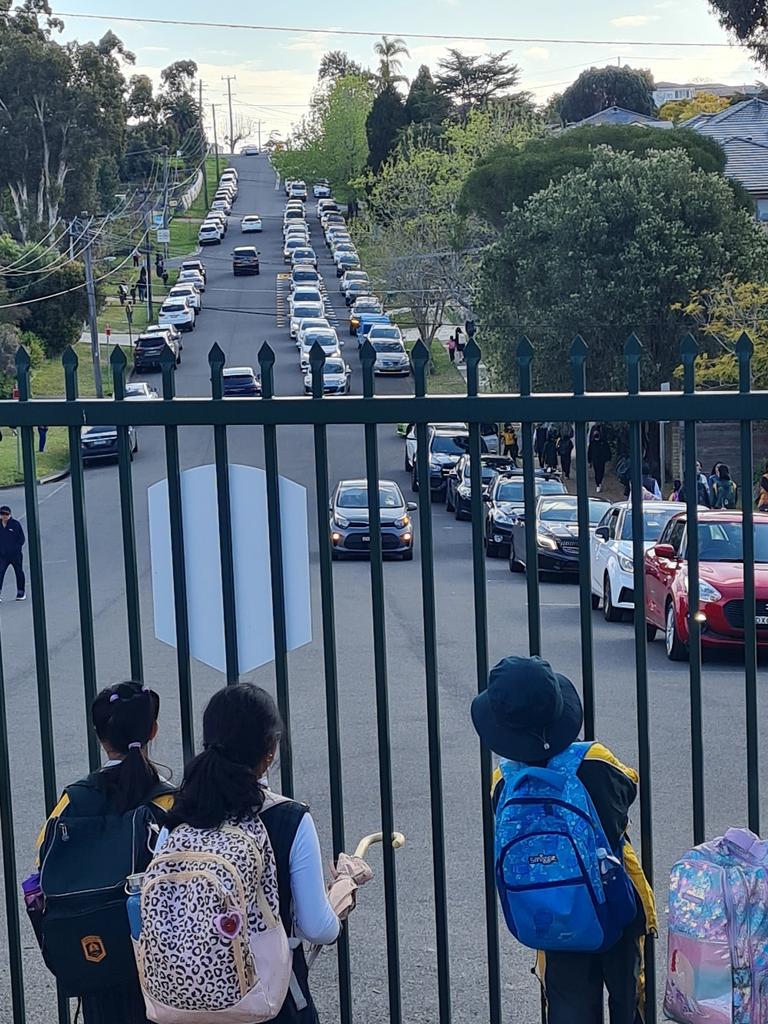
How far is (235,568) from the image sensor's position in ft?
12.8

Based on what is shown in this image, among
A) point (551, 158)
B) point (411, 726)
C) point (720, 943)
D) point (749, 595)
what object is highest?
point (551, 158)

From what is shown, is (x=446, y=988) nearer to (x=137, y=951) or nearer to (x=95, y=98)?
(x=137, y=951)

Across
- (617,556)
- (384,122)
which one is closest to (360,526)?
(617,556)

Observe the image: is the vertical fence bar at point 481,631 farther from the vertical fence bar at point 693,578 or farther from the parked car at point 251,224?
the parked car at point 251,224

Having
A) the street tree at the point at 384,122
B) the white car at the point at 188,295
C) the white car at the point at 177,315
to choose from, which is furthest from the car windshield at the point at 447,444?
the street tree at the point at 384,122

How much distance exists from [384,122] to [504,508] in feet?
206

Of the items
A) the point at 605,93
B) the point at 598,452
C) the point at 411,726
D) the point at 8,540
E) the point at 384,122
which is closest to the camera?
the point at 411,726

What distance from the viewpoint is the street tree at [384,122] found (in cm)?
8150

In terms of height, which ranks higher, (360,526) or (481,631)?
(481,631)

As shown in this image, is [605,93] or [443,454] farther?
[605,93]

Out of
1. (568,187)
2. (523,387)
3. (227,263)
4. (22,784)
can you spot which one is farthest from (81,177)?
(523,387)

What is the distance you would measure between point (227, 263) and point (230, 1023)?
81341 mm

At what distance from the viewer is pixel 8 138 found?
61406 mm

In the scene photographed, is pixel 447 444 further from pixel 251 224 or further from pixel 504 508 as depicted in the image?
pixel 251 224
